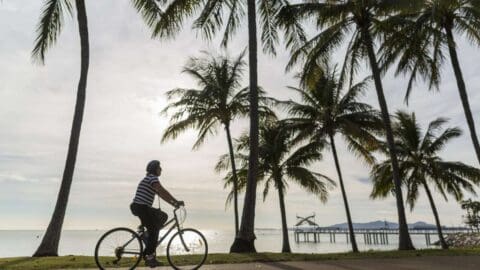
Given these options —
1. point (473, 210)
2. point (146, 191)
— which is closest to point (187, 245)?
point (146, 191)

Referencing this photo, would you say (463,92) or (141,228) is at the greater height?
(463,92)

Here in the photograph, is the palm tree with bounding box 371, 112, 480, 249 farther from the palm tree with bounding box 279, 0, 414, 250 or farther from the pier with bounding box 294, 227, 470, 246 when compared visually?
the pier with bounding box 294, 227, 470, 246

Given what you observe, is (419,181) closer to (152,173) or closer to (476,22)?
(476,22)

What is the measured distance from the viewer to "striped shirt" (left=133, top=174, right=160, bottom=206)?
7.40 metres

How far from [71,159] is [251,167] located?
5696mm

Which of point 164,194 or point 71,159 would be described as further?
point 71,159

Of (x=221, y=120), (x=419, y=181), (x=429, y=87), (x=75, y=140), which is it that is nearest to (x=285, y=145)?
(x=221, y=120)

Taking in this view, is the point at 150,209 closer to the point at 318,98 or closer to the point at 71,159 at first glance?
the point at 71,159

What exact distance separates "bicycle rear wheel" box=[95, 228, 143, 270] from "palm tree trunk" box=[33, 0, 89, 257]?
560cm

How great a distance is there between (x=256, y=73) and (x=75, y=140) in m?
6.34

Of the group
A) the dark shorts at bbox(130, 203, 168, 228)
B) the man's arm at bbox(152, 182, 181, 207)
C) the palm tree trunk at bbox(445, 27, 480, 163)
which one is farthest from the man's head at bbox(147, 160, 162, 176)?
the palm tree trunk at bbox(445, 27, 480, 163)

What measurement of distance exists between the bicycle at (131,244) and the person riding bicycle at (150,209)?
0.44ft

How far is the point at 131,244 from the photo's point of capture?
7.56 meters

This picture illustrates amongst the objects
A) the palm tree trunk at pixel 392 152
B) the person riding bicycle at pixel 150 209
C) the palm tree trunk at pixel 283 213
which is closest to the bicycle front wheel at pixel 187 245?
the person riding bicycle at pixel 150 209
